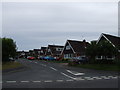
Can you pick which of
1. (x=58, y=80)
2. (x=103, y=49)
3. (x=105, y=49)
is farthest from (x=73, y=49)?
(x=58, y=80)

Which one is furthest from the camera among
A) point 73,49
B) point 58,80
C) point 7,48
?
point 73,49

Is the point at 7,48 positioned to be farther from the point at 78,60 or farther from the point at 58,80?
the point at 58,80

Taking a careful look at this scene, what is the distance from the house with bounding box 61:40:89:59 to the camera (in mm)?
49388

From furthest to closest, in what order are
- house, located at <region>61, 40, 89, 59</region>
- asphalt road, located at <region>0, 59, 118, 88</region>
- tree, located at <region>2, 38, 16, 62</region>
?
house, located at <region>61, 40, 89, 59</region>, tree, located at <region>2, 38, 16, 62</region>, asphalt road, located at <region>0, 59, 118, 88</region>

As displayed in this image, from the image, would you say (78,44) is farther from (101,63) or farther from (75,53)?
(101,63)

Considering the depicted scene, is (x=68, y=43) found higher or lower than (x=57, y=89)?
higher

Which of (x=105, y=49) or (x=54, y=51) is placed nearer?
(x=105, y=49)

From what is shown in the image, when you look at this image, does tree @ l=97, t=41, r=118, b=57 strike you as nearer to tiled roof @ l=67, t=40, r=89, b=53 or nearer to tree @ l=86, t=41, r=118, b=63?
tree @ l=86, t=41, r=118, b=63

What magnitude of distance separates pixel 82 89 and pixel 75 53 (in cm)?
3865

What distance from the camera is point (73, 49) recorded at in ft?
162

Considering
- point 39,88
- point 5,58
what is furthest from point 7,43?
point 39,88

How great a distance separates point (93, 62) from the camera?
32.6 metres

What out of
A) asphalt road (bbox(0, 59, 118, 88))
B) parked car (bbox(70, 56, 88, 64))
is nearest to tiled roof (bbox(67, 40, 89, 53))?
parked car (bbox(70, 56, 88, 64))

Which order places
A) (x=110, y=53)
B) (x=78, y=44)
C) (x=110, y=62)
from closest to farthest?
1. (x=110, y=53)
2. (x=110, y=62)
3. (x=78, y=44)
